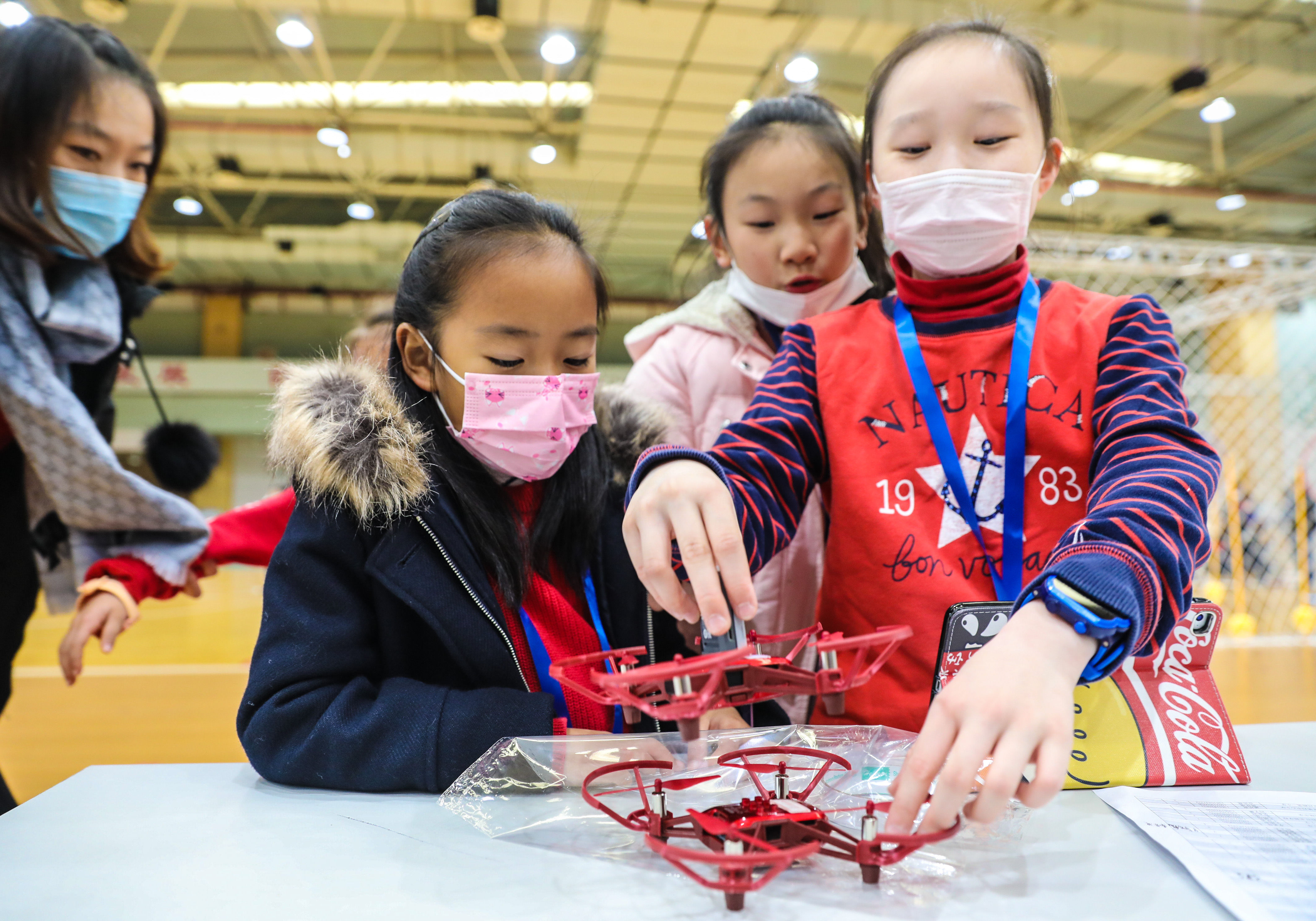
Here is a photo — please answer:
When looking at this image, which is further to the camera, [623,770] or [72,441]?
[72,441]

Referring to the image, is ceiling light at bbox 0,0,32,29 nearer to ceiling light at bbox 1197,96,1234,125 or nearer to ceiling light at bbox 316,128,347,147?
ceiling light at bbox 316,128,347,147

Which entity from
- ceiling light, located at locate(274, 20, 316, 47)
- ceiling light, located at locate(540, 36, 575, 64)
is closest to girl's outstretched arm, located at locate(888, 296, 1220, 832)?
ceiling light, located at locate(540, 36, 575, 64)

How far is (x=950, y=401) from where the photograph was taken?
99cm

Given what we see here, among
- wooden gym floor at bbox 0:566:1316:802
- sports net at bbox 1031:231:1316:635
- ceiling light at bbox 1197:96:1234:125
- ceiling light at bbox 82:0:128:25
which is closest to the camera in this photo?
wooden gym floor at bbox 0:566:1316:802

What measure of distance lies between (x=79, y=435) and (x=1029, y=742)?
1.41 metres

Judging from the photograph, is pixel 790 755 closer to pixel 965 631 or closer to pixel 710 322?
pixel 965 631

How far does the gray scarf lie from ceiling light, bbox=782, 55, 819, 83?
4.60 metres

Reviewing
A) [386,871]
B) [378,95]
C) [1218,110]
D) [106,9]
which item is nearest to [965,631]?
[386,871]

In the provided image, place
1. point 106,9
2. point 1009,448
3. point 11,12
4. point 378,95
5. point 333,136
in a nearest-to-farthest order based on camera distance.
Answer: point 1009,448
point 11,12
point 106,9
point 378,95
point 333,136

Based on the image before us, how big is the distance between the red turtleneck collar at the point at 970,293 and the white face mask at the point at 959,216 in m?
0.02

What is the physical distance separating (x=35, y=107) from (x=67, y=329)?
1.15 ft

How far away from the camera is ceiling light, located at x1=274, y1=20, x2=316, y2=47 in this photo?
516 cm

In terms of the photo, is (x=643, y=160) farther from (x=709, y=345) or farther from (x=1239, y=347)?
(x=709, y=345)

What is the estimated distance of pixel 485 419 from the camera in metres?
1.02
